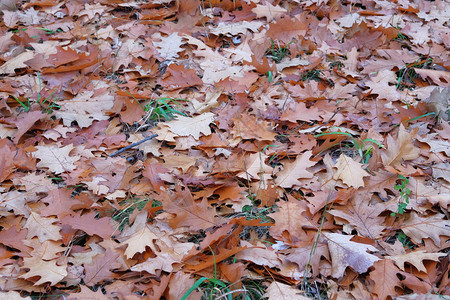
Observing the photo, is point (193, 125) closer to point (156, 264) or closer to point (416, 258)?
point (156, 264)

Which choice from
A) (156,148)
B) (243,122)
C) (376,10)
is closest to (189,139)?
(156,148)

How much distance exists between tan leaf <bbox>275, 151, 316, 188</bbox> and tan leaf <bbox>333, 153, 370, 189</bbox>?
0.48 feet

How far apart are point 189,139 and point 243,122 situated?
1.18ft

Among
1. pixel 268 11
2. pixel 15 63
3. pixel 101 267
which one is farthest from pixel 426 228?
pixel 15 63

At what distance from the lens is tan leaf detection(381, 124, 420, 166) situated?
7.14ft

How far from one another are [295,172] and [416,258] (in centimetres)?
73

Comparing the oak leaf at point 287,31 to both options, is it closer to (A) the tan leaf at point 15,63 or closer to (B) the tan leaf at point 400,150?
(B) the tan leaf at point 400,150

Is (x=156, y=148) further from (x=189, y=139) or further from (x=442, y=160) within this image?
(x=442, y=160)

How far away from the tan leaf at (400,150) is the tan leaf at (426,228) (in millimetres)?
393

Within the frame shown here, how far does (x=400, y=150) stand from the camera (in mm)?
2195

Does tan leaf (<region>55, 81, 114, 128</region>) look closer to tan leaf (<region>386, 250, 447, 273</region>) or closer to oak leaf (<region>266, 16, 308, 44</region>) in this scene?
oak leaf (<region>266, 16, 308, 44</region>)

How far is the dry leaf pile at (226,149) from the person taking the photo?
1.73 m

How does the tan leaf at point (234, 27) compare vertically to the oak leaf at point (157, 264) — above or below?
above

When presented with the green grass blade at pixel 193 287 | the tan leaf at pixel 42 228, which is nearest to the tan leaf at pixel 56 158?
the tan leaf at pixel 42 228
